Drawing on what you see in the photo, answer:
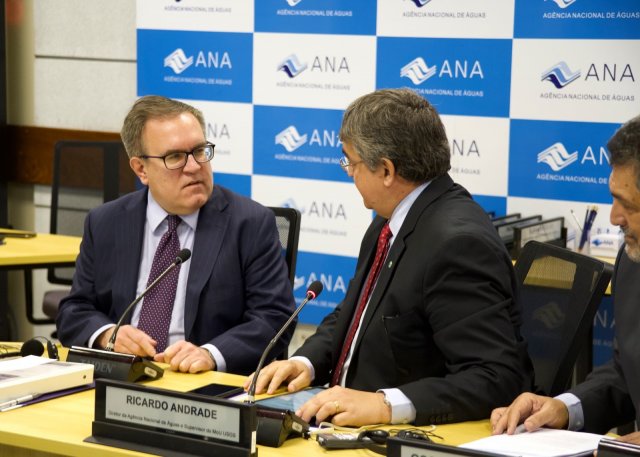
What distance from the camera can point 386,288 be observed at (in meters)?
2.60

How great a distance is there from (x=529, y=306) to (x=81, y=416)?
1233mm

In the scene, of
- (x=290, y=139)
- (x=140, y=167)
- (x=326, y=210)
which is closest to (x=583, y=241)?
(x=326, y=210)

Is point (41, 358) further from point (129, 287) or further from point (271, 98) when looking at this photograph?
point (271, 98)

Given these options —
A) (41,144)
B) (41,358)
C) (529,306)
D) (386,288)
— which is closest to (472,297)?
(386,288)

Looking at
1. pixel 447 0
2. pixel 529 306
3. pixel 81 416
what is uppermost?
pixel 447 0

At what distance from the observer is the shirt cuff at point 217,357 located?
116 inches

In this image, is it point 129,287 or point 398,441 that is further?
point 129,287

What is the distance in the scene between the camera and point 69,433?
7.35ft

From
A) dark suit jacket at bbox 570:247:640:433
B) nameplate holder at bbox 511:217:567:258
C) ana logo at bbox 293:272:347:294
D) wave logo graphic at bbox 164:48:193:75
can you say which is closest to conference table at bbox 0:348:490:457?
dark suit jacket at bbox 570:247:640:433

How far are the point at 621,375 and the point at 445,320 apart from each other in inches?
18.1

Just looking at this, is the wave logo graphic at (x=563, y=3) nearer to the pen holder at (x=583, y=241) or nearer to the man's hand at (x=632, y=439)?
the pen holder at (x=583, y=241)

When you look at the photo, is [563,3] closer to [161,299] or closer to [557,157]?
[557,157]

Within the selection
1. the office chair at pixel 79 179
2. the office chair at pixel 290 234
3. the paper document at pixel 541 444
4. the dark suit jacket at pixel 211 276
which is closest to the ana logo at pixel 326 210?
the office chair at pixel 79 179

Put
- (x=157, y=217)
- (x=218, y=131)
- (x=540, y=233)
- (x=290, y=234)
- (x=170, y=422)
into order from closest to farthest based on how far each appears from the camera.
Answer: (x=170, y=422), (x=157, y=217), (x=290, y=234), (x=540, y=233), (x=218, y=131)
